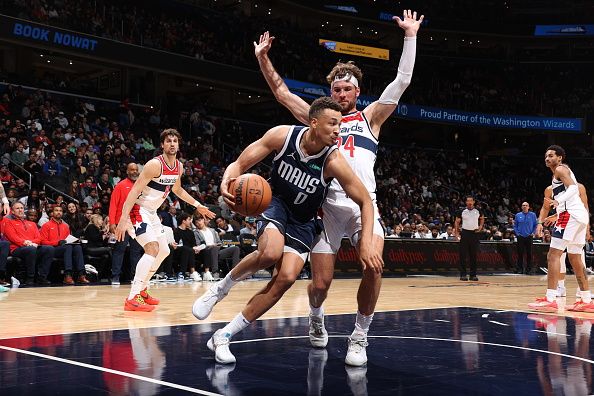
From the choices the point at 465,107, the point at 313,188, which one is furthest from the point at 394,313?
the point at 465,107

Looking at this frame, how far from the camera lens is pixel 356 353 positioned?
467 centimetres

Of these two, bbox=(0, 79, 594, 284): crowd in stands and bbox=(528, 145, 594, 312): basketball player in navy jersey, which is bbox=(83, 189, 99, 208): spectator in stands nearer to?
bbox=(0, 79, 594, 284): crowd in stands

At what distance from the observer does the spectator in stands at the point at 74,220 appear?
42.8 feet

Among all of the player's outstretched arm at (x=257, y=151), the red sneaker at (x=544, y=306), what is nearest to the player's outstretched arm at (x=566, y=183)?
the red sneaker at (x=544, y=306)

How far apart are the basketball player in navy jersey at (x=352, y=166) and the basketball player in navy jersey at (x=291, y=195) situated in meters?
0.23

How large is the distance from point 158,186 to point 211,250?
6.29m

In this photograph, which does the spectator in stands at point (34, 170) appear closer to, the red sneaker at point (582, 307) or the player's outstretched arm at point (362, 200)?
the red sneaker at point (582, 307)

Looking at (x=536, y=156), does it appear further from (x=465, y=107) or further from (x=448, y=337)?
(x=448, y=337)

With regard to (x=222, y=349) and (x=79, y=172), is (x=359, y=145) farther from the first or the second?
(x=79, y=172)

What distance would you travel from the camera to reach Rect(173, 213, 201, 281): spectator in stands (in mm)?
13945

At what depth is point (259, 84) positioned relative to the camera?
28.1m

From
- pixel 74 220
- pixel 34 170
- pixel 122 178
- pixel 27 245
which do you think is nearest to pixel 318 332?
pixel 27 245

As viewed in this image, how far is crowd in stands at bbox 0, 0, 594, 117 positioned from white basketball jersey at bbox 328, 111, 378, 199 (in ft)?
59.4

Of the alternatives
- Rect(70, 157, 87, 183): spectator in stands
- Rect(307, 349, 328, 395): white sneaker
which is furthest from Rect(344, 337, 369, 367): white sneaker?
Rect(70, 157, 87, 183): spectator in stands
